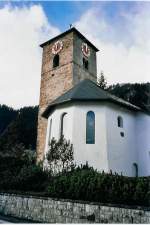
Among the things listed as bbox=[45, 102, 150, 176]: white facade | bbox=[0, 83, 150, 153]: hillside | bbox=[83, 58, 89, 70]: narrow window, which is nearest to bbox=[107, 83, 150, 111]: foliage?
bbox=[0, 83, 150, 153]: hillside

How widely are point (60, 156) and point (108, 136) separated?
398 cm

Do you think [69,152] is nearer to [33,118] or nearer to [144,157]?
[144,157]

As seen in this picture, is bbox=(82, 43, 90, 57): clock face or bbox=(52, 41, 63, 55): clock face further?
bbox=(82, 43, 90, 57): clock face

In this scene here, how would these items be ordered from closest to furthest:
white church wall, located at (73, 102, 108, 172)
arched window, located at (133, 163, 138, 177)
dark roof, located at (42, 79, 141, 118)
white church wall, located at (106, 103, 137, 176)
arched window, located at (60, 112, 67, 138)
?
white church wall, located at (73, 102, 108, 172), white church wall, located at (106, 103, 137, 176), dark roof, located at (42, 79, 141, 118), arched window, located at (60, 112, 67, 138), arched window, located at (133, 163, 138, 177)

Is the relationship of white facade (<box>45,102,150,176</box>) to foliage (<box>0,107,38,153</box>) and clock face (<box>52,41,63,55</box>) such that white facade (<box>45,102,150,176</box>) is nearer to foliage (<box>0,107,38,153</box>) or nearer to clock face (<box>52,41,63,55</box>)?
clock face (<box>52,41,63,55</box>)

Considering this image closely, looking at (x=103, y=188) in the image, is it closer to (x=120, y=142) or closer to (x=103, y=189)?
(x=103, y=189)

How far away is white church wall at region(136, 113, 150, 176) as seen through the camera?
2270 centimetres

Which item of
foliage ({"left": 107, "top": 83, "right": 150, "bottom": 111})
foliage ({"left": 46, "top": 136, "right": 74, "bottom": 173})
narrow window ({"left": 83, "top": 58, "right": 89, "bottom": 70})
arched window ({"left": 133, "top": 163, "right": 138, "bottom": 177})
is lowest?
arched window ({"left": 133, "top": 163, "right": 138, "bottom": 177})

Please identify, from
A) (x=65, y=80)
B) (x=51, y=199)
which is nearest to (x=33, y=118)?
(x=65, y=80)

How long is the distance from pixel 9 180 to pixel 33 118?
51.5 metres

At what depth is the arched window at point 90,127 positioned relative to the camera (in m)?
20.8

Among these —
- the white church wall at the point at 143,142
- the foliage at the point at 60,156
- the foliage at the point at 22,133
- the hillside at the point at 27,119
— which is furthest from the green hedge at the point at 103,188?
the foliage at the point at 22,133

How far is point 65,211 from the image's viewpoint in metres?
10.7

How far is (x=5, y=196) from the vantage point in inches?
542
